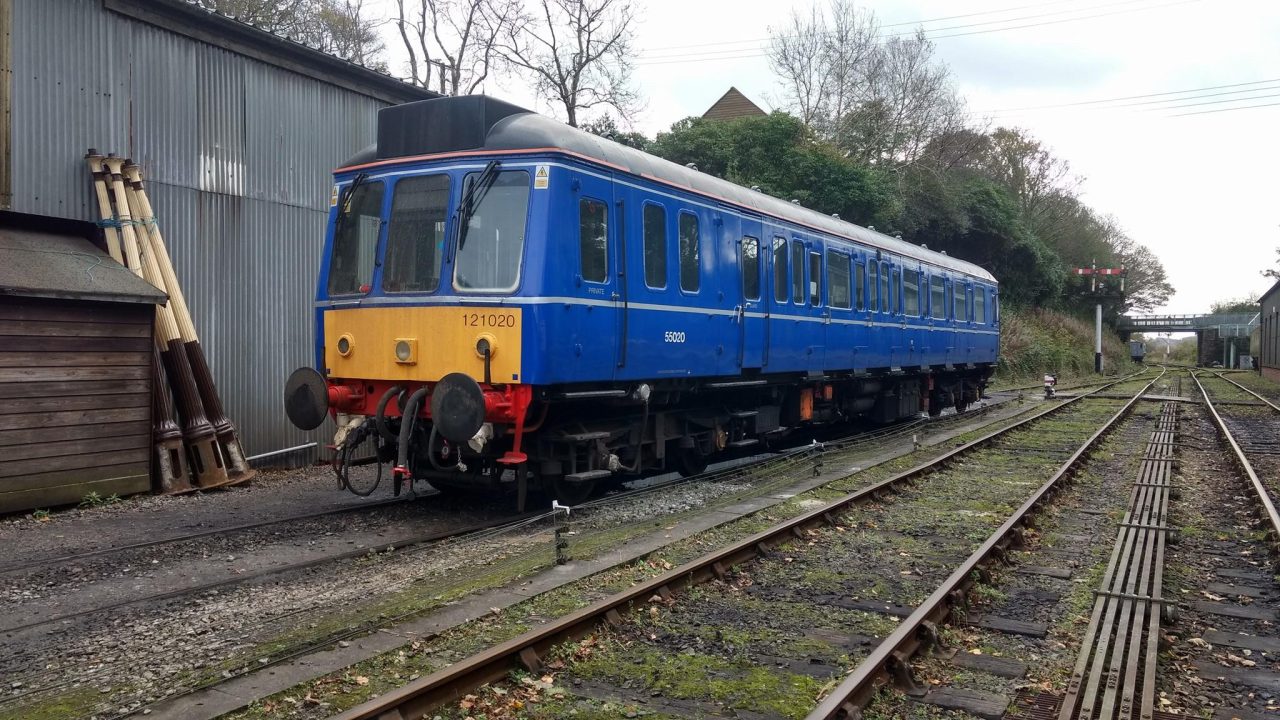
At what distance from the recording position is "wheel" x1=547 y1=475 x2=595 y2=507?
9.09 m

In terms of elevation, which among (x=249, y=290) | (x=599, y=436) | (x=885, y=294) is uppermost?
(x=885, y=294)

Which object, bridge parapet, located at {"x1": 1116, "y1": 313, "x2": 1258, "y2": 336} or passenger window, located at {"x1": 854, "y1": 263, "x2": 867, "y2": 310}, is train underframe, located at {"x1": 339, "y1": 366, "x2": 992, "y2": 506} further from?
bridge parapet, located at {"x1": 1116, "y1": 313, "x2": 1258, "y2": 336}

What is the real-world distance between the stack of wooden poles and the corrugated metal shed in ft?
1.01

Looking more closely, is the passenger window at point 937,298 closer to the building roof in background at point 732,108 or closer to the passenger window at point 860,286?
the passenger window at point 860,286

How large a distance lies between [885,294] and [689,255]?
7021 mm

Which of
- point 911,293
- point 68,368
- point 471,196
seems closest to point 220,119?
point 68,368

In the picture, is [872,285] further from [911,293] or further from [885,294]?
[911,293]

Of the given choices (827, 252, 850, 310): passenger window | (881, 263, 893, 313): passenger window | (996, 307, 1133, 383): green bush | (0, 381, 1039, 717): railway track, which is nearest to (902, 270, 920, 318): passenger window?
(881, 263, 893, 313): passenger window

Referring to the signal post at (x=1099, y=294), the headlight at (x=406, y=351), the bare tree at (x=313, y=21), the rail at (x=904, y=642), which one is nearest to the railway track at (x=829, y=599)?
→ the rail at (x=904, y=642)

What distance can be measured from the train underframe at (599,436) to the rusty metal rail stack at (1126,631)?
13.9 feet

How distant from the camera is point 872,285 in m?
15.6

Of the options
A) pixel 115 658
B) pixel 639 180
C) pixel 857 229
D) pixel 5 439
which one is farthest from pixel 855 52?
pixel 115 658

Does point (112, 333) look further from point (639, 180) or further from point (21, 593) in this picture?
point (639, 180)

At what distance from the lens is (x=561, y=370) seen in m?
8.02
